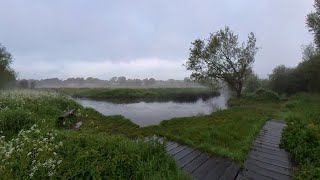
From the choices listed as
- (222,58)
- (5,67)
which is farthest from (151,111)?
(5,67)

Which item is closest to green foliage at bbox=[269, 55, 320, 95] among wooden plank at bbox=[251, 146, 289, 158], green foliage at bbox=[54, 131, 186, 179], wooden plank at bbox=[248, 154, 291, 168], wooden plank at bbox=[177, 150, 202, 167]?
wooden plank at bbox=[251, 146, 289, 158]

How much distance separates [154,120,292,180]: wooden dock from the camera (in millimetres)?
6562

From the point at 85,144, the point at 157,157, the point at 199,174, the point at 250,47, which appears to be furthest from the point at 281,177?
the point at 250,47

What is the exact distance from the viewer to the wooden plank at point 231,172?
21.1 ft

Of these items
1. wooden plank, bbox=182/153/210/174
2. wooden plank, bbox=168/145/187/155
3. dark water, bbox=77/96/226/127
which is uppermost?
wooden plank, bbox=168/145/187/155

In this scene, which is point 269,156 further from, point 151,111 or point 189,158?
point 151,111

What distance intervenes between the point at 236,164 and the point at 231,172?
65cm

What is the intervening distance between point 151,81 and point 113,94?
118559 millimetres

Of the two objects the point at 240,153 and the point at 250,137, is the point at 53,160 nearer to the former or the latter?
the point at 240,153

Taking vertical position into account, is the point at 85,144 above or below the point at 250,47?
below

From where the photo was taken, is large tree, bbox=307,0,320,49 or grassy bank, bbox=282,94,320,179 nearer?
grassy bank, bbox=282,94,320,179

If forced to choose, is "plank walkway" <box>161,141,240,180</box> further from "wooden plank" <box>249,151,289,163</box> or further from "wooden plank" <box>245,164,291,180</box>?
"wooden plank" <box>249,151,289,163</box>

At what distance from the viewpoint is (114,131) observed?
11992mm

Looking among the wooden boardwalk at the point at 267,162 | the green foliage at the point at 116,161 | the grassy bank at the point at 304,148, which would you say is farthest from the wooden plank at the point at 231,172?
the grassy bank at the point at 304,148
